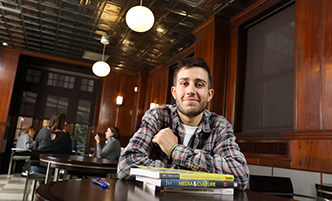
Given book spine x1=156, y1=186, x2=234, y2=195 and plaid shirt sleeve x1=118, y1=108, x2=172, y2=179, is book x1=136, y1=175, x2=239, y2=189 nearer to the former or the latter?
book spine x1=156, y1=186, x2=234, y2=195

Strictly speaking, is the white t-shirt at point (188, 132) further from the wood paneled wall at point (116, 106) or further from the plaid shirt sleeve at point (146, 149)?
the wood paneled wall at point (116, 106)

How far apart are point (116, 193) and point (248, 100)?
12.1ft

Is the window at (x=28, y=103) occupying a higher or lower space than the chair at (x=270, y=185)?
higher

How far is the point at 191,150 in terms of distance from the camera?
125 centimetres

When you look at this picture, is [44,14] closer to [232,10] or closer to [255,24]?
[232,10]

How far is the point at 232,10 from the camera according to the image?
4277 millimetres

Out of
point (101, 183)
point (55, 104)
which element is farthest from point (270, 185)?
point (55, 104)

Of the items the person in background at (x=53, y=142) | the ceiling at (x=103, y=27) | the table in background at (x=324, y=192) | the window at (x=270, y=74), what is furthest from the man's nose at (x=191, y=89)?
the ceiling at (x=103, y=27)

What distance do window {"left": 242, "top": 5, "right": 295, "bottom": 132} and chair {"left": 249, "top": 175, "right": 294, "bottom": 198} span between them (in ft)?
3.90

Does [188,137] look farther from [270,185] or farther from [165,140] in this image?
[270,185]

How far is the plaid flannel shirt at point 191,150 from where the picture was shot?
123 cm

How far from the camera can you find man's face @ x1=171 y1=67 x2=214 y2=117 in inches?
54.9

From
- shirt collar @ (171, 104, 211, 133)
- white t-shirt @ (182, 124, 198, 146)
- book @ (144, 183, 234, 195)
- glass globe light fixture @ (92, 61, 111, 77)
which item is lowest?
book @ (144, 183, 234, 195)

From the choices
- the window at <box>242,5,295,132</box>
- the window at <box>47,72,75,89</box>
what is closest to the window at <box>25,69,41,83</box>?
the window at <box>47,72,75,89</box>
